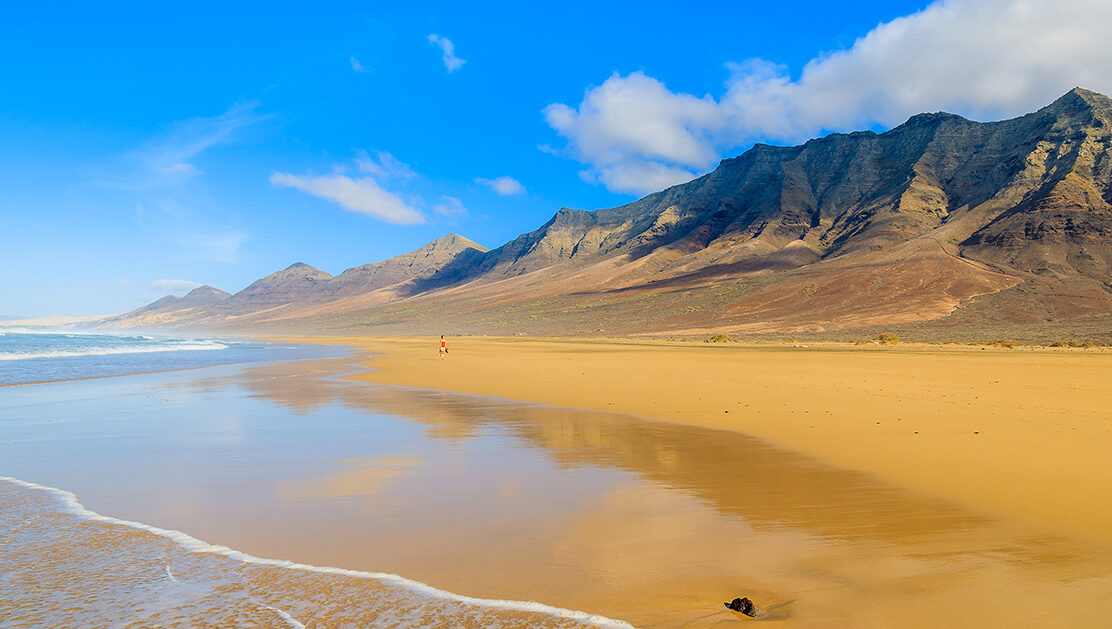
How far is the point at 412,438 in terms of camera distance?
43.6ft

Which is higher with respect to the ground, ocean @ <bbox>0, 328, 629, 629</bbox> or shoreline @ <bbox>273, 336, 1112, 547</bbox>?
ocean @ <bbox>0, 328, 629, 629</bbox>

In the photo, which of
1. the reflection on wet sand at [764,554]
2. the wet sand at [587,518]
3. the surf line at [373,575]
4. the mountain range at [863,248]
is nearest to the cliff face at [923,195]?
the mountain range at [863,248]

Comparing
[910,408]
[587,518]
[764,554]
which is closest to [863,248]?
[910,408]

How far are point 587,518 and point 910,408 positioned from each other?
12097 mm

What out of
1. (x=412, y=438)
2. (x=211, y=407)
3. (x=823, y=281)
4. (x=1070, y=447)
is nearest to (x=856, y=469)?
(x=1070, y=447)

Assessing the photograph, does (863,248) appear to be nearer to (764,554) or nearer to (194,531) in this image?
(764,554)

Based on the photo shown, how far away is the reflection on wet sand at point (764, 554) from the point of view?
195 inches

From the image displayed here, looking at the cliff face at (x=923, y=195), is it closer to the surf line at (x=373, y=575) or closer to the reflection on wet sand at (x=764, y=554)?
the reflection on wet sand at (x=764, y=554)

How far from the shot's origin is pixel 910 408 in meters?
16.1

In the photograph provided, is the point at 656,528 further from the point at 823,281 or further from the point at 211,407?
the point at 823,281

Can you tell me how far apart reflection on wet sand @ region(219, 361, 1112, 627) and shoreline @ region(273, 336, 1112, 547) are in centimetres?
103

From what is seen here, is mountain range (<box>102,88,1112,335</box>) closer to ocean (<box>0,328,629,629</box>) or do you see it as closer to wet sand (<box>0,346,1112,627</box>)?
wet sand (<box>0,346,1112,627</box>)

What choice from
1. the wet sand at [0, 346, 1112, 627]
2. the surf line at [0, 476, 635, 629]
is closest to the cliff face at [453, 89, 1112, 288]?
the wet sand at [0, 346, 1112, 627]

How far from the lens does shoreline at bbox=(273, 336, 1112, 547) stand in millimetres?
8727
